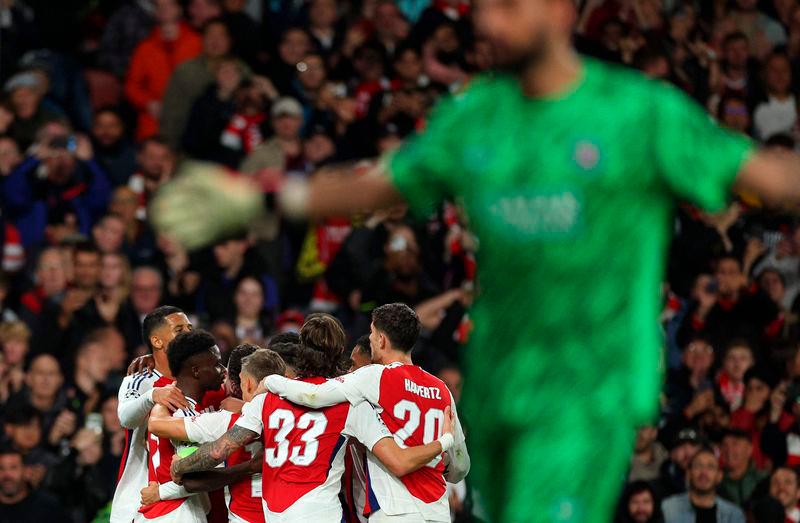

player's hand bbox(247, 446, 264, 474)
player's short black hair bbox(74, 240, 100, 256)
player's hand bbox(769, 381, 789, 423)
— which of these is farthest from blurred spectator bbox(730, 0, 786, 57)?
player's hand bbox(247, 446, 264, 474)

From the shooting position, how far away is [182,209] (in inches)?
120

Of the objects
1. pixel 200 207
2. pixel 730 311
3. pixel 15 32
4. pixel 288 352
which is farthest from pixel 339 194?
pixel 15 32

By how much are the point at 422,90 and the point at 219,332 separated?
3257 millimetres

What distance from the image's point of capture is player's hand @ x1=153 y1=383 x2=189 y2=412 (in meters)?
7.11

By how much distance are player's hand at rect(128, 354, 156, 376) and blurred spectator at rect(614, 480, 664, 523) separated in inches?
145

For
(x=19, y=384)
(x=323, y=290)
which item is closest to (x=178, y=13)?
(x=323, y=290)

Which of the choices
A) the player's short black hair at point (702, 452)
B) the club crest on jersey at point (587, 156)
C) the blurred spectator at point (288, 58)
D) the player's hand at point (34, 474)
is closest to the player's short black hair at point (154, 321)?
the player's hand at point (34, 474)

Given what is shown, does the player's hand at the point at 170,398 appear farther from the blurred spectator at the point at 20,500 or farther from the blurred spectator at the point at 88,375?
the blurred spectator at the point at 88,375

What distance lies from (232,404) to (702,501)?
3789 mm

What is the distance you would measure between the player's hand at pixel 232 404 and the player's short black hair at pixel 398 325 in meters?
0.95

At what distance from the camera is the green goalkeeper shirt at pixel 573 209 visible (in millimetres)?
3102

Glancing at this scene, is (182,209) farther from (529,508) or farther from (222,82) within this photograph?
(222,82)

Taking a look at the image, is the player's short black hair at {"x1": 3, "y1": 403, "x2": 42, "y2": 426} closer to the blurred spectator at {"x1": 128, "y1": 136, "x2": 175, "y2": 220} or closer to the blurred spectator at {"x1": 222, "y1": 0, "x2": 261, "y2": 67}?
the blurred spectator at {"x1": 128, "y1": 136, "x2": 175, "y2": 220}

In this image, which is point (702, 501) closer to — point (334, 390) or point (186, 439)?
point (334, 390)
